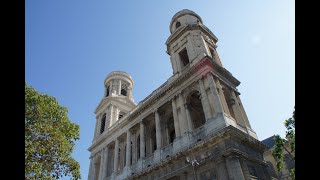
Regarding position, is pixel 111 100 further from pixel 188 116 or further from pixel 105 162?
pixel 188 116

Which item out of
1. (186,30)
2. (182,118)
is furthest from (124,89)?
(182,118)

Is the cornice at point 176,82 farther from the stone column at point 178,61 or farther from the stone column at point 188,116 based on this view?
the stone column at point 188,116

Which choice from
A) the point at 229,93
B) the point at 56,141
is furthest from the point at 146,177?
the point at 229,93

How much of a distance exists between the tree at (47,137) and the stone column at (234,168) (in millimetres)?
10723

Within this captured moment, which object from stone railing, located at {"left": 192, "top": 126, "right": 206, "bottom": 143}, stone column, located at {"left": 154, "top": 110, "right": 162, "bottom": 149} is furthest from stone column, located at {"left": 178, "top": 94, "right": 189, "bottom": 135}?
stone column, located at {"left": 154, "top": 110, "right": 162, "bottom": 149}

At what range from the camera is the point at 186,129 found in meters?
19.9

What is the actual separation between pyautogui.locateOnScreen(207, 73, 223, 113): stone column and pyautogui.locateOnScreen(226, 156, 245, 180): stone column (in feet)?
13.1

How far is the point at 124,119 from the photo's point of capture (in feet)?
90.1

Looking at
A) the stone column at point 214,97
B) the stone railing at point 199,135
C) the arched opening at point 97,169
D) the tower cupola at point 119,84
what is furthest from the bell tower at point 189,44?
the arched opening at point 97,169

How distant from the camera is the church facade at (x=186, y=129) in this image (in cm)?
1661

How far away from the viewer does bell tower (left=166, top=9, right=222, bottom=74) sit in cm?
2525

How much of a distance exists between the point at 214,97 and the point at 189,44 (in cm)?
895

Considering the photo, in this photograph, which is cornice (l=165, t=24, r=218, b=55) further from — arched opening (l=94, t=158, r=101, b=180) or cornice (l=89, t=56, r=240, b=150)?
arched opening (l=94, t=158, r=101, b=180)
